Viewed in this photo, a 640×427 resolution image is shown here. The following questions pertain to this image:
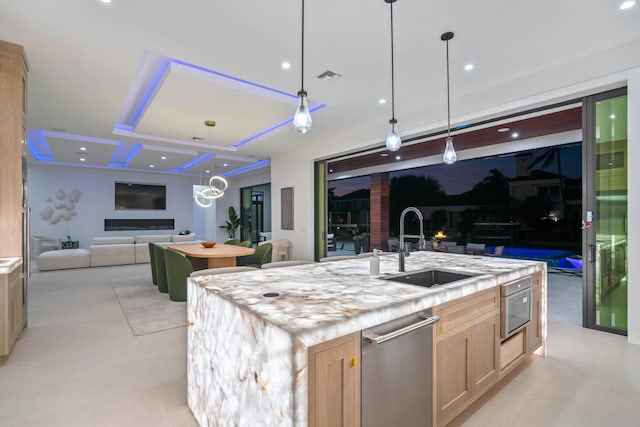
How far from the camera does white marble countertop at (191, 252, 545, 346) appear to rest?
1.22m

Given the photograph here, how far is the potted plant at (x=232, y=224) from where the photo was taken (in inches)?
478

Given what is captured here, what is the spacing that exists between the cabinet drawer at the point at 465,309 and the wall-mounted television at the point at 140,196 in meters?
11.5

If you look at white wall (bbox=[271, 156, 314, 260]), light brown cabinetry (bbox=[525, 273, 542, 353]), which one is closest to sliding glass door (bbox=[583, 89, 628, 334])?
light brown cabinetry (bbox=[525, 273, 542, 353])

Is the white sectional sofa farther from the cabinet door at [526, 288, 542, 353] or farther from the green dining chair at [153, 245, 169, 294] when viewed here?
the cabinet door at [526, 288, 542, 353]

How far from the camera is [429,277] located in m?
2.42

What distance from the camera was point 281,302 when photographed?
1465 mm

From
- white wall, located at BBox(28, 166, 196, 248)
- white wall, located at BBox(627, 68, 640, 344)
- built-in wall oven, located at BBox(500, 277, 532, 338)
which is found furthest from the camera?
white wall, located at BBox(28, 166, 196, 248)

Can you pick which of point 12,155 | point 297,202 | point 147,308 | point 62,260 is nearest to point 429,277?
point 147,308

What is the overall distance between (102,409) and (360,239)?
325 inches

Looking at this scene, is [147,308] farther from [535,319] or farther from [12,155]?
[535,319]

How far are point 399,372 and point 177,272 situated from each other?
12.7ft

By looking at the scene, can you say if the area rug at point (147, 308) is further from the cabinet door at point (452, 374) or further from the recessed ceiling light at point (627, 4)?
the recessed ceiling light at point (627, 4)

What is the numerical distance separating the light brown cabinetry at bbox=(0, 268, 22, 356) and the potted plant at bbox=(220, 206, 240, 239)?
29.9 feet

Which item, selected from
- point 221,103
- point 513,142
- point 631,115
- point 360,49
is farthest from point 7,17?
point 513,142
